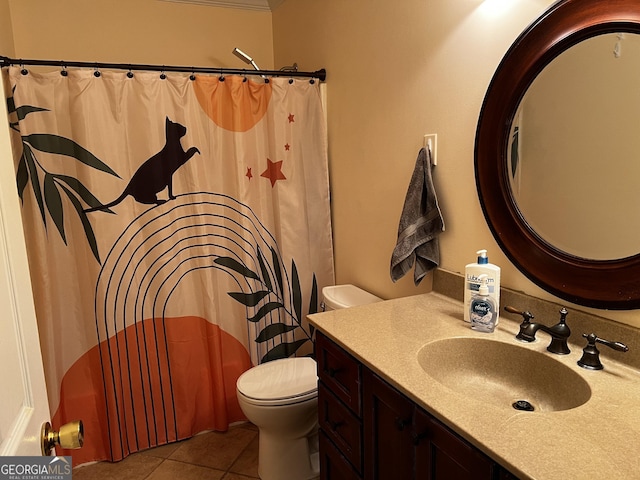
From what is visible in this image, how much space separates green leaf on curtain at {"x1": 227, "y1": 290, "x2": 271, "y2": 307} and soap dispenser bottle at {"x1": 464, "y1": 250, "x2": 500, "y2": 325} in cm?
126

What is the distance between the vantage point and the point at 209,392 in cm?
240

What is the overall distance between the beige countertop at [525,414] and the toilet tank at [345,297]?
639 mm

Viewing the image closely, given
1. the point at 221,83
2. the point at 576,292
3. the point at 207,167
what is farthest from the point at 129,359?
the point at 576,292

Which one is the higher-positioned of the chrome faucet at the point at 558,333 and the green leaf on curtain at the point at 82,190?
the green leaf on curtain at the point at 82,190

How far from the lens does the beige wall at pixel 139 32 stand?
99.1 inches

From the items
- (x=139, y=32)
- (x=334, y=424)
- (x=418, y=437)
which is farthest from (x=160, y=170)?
(x=418, y=437)

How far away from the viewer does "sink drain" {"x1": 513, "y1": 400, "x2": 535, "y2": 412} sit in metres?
1.19

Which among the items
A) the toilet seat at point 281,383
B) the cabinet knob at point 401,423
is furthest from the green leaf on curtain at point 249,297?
the cabinet knob at point 401,423

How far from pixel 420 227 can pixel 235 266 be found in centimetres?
107

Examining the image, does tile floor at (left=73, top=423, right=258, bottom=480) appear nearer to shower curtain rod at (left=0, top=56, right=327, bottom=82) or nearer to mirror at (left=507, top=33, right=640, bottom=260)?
mirror at (left=507, top=33, right=640, bottom=260)

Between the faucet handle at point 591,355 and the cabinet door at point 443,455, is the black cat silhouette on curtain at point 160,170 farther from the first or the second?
the faucet handle at point 591,355

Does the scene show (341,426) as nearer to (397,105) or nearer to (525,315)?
(525,315)

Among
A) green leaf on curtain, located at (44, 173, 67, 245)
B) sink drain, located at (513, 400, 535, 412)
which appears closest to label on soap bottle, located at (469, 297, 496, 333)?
sink drain, located at (513, 400, 535, 412)

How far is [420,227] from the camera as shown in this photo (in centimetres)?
171
